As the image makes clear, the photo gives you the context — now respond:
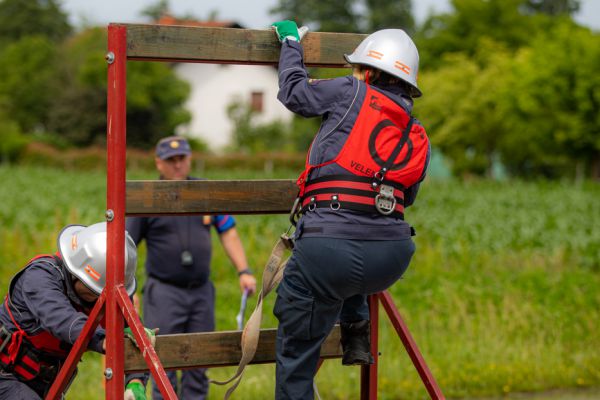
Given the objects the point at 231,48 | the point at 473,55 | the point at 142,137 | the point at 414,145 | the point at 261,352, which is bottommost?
the point at 261,352

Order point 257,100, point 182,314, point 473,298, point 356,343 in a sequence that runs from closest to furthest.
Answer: point 356,343 < point 182,314 < point 473,298 < point 257,100

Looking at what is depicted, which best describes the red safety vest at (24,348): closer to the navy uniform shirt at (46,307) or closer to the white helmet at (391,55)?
the navy uniform shirt at (46,307)

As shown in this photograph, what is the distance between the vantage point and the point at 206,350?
429 cm

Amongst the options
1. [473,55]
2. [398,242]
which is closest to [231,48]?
[398,242]

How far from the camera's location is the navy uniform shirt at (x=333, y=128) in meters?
3.87

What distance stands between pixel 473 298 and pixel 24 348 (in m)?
8.41

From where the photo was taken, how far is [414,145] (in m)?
3.98

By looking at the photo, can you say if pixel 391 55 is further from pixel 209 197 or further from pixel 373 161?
pixel 209 197

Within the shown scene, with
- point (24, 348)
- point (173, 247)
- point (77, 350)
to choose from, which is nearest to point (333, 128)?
point (77, 350)

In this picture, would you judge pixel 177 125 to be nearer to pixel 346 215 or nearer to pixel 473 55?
pixel 473 55

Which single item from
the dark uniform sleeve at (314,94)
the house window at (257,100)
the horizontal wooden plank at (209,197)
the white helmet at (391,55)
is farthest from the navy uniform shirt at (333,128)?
the house window at (257,100)

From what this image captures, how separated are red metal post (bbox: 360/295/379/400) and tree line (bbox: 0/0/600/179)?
37.4 metres

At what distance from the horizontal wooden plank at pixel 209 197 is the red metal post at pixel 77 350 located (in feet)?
1.47

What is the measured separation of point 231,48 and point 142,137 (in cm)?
5411
